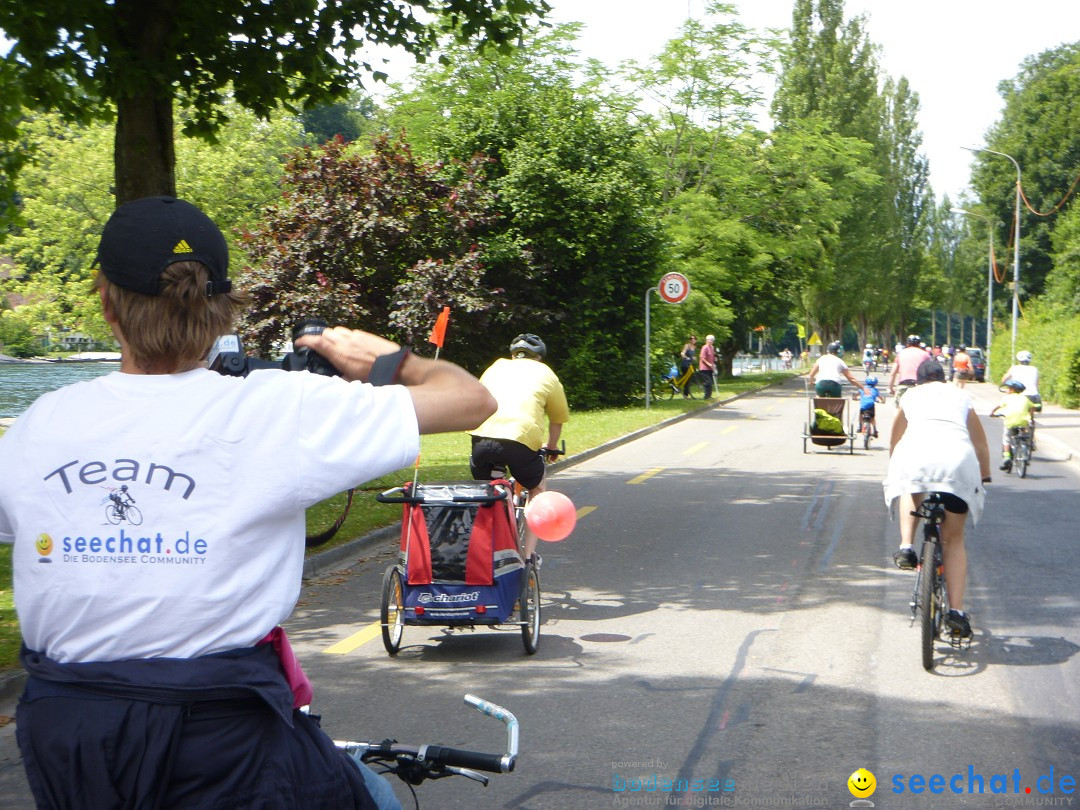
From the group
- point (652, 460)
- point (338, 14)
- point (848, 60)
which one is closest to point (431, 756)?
point (338, 14)

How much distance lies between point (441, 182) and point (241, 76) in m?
14.5

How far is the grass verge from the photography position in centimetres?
799

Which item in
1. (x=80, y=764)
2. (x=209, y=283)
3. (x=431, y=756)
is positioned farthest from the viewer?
(x=431, y=756)

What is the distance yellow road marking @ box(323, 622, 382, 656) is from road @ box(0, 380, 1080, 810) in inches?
1.6

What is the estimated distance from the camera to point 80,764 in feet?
5.63

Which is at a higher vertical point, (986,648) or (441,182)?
(441,182)

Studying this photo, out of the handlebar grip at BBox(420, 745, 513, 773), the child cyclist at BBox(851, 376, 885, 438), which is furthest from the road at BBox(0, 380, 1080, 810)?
the child cyclist at BBox(851, 376, 885, 438)

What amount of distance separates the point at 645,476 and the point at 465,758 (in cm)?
1447

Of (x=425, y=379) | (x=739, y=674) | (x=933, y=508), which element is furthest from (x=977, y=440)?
(x=425, y=379)

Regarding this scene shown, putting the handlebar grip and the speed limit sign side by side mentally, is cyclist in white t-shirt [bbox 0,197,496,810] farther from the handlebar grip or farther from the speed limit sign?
the speed limit sign

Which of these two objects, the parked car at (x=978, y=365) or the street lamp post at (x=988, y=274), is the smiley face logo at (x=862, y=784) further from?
the street lamp post at (x=988, y=274)

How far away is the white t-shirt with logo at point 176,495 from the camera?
178 cm

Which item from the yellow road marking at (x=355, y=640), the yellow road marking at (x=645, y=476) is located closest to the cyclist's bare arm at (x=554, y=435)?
the yellow road marking at (x=355, y=640)

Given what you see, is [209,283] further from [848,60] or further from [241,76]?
[848,60]
